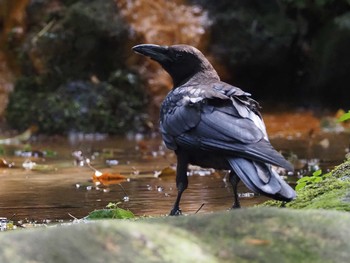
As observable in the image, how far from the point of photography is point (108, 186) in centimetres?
579

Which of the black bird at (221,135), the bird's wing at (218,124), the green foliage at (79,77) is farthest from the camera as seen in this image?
the green foliage at (79,77)

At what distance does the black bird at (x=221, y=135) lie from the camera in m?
3.39

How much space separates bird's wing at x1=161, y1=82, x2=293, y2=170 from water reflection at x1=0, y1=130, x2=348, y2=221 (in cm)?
59

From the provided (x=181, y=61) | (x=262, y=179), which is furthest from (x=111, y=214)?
(x=181, y=61)

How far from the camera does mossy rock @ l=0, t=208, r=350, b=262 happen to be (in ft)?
7.32

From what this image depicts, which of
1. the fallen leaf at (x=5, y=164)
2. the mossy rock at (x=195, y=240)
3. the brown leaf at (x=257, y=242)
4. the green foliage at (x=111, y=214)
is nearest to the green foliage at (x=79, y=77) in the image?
the fallen leaf at (x=5, y=164)

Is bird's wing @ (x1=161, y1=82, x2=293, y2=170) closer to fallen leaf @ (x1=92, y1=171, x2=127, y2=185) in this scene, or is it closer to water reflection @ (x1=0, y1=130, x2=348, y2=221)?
water reflection @ (x1=0, y1=130, x2=348, y2=221)

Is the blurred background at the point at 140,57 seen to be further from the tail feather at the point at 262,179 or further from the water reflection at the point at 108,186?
the tail feather at the point at 262,179

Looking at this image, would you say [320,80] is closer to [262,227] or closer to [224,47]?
[224,47]

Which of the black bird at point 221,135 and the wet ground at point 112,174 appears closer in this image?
the black bird at point 221,135

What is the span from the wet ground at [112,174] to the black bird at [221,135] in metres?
0.52

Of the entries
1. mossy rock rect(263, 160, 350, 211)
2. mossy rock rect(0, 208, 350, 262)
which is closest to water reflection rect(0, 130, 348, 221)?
mossy rock rect(263, 160, 350, 211)

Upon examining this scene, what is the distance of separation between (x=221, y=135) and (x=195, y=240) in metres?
1.40

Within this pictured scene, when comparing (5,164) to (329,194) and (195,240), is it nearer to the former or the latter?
(329,194)
